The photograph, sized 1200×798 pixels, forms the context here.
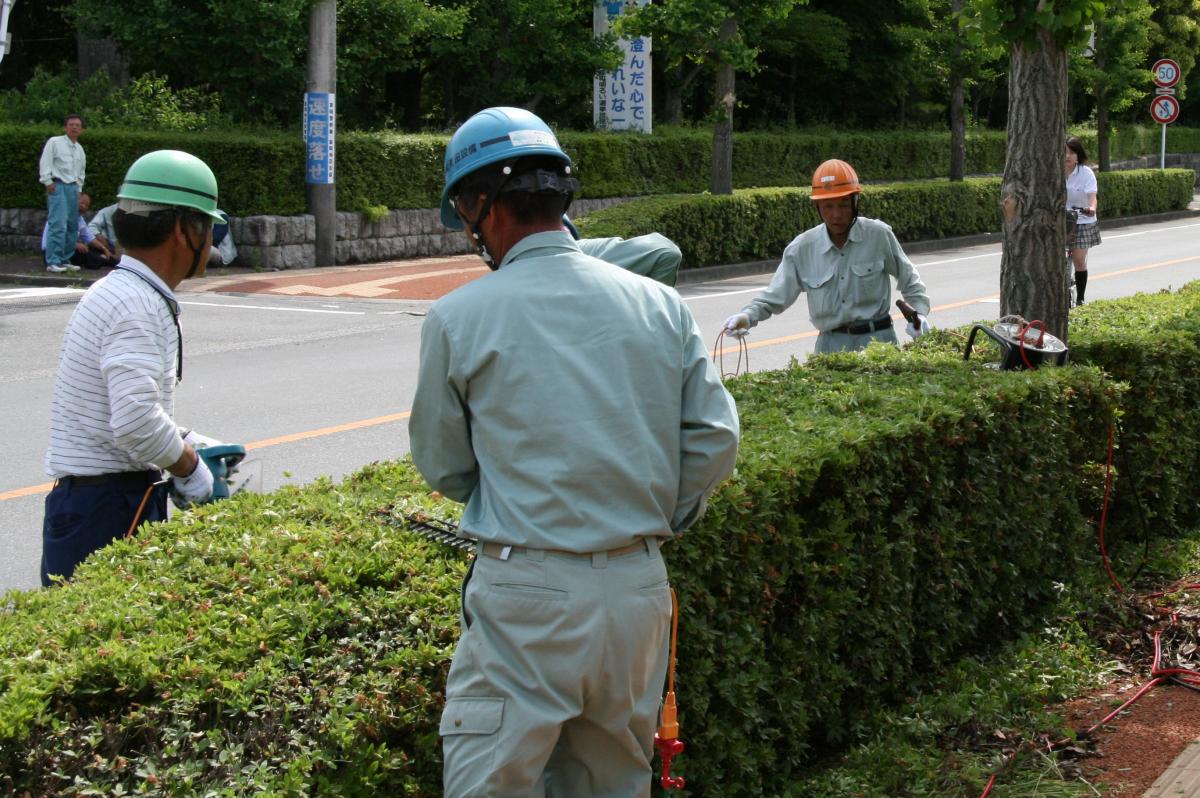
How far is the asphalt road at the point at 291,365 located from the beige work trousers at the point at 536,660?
1820 millimetres

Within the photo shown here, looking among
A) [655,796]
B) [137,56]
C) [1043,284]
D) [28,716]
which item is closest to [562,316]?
[28,716]

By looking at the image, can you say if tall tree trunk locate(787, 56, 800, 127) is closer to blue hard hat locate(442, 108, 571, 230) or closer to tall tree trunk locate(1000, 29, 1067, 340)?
tall tree trunk locate(1000, 29, 1067, 340)

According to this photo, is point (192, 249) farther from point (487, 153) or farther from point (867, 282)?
point (867, 282)

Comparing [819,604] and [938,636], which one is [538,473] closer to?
[819,604]

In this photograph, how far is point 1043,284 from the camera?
687cm

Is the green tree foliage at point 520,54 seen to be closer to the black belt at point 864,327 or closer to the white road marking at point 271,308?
the white road marking at point 271,308

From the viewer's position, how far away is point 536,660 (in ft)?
8.38

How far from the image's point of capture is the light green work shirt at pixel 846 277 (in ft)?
22.2

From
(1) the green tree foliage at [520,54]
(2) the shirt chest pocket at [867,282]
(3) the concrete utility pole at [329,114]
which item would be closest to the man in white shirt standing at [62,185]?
(3) the concrete utility pole at [329,114]

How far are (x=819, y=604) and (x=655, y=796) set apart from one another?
911 millimetres

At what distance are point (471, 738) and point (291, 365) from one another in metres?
9.72

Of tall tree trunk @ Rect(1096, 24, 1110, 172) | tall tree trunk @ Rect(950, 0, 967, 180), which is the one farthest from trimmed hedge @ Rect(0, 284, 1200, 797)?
tall tree trunk @ Rect(1096, 24, 1110, 172)

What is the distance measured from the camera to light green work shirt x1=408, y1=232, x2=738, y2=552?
8.46ft

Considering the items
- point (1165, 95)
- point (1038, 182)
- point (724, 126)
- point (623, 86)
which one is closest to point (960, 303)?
point (724, 126)
